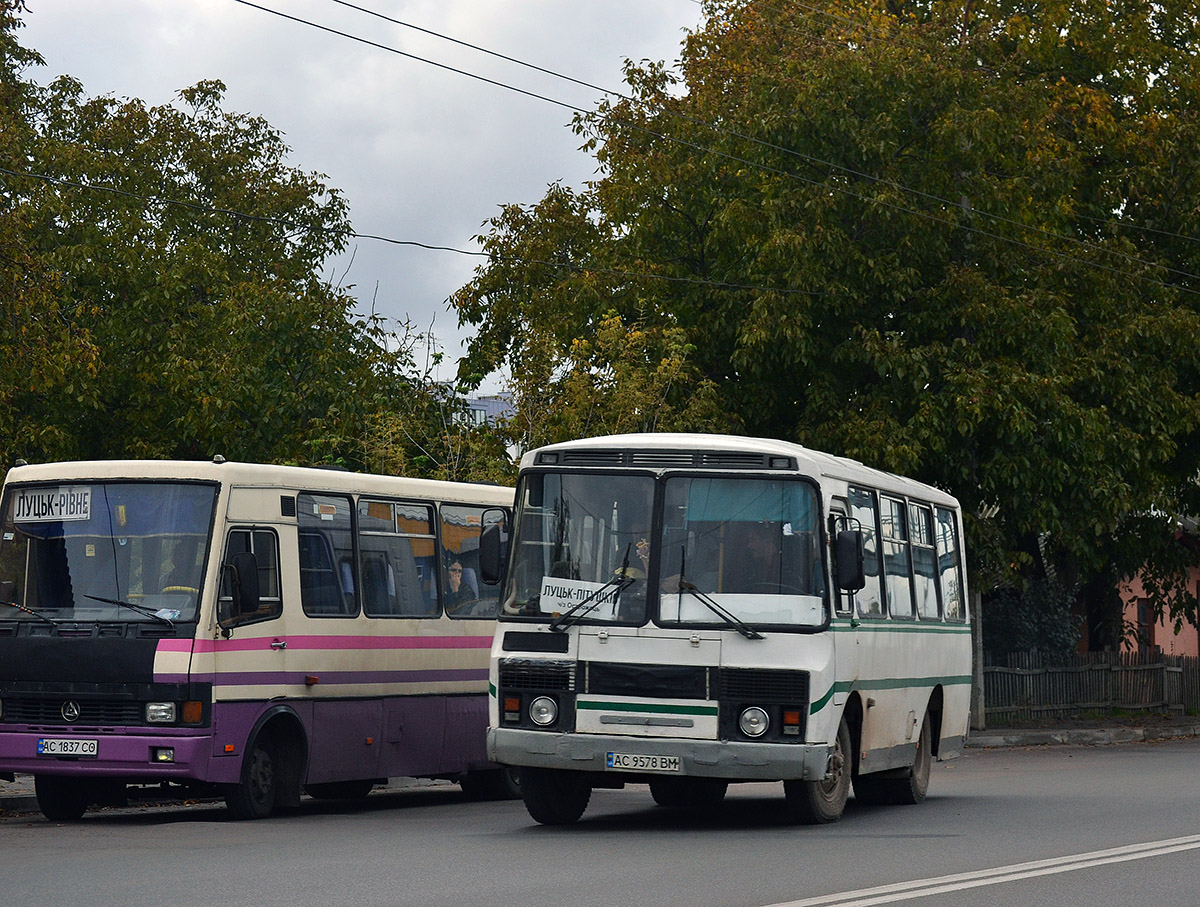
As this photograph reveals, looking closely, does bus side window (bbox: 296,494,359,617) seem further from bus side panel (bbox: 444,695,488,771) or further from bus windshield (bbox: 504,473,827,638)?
bus windshield (bbox: 504,473,827,638)

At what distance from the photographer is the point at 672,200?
29.9 meters

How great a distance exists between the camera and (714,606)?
13305 mm

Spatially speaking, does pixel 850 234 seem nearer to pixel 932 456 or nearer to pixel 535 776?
pixel 932 456

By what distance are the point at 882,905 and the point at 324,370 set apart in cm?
2200

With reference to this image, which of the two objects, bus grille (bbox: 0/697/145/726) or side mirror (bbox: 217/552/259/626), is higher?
side mirror (bbox: 217/552/259/626)

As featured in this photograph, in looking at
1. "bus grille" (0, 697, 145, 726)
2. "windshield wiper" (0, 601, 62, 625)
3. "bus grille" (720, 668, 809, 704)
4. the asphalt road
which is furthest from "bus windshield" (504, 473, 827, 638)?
"windshield wiper" (0, 601, 62, 625)

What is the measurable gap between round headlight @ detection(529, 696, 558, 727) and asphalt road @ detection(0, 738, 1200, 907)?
0.79 metres

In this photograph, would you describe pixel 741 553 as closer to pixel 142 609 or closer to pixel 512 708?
pixel 512 708

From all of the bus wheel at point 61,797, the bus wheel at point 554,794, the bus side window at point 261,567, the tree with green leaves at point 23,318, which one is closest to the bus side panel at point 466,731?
the bus side window at point 261,567

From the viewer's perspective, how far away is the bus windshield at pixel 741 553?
525 inches

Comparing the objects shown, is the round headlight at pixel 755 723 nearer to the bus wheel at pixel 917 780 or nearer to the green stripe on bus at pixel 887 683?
the green stripe on bus at pixel 887 683

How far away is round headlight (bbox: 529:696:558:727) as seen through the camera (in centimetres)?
1340

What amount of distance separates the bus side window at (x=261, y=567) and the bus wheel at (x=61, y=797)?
1.94 metres

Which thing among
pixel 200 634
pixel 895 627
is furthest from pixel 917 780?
pixel 200 634
